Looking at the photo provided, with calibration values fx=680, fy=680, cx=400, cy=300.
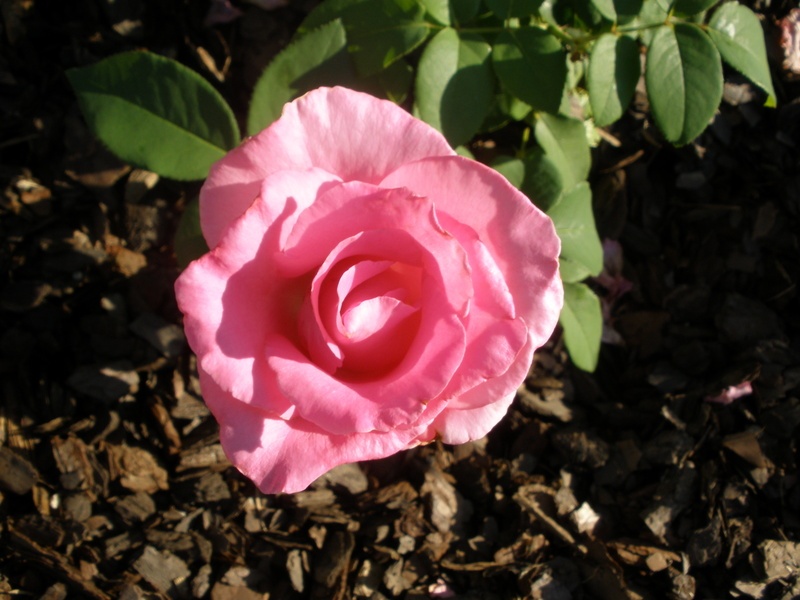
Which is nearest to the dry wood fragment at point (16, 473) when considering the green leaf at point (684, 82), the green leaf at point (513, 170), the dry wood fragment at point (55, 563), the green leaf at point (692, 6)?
the dry wood fragment at point (55, 563)

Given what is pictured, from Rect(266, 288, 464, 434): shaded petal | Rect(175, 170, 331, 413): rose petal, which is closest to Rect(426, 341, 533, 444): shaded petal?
Rect(266, 288, 464, 434): shaded petal

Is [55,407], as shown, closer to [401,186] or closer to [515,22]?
[401,186]

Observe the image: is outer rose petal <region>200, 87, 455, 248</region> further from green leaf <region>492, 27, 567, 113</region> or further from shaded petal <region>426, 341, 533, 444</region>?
green leaf <region>492, 27, 567, 113</region>

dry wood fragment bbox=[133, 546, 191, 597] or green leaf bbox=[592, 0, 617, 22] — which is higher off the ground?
green leaf bbox=[592, 0, 617, 22]

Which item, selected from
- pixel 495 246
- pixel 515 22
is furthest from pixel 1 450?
pixel 515 22

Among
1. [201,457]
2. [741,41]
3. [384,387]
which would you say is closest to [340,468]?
[201,457]

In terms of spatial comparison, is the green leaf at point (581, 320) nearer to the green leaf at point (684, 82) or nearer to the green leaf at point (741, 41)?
the green leaf at point (684, 82)

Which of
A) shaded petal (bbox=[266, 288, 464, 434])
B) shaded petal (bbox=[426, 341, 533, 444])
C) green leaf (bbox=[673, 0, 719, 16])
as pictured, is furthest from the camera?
green leaf (bbox=[673, 0, 719, 16])

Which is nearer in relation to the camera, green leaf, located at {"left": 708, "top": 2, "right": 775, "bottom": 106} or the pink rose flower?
the pink rose flower
